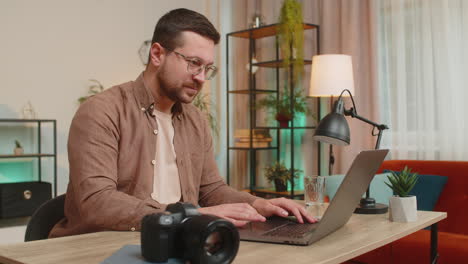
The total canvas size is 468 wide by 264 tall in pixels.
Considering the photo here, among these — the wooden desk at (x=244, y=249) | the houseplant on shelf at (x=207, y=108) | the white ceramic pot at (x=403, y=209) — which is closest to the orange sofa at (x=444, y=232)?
the white ceramic pot at (x=403, y=209)

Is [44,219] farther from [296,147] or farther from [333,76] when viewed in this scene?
[296,147]

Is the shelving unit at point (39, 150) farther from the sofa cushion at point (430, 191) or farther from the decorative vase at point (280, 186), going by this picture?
the sofa cushion at point (430, 191)

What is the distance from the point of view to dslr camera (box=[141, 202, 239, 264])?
3.02 ft

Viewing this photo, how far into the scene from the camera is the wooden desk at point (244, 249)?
1.04 meters

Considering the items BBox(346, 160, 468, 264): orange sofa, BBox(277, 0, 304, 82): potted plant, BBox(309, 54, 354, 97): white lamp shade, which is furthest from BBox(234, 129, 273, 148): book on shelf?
BBox(346, 160, 468, 264): orange sofa

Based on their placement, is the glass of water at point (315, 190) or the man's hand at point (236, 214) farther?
the glass of water at point (315, 190)

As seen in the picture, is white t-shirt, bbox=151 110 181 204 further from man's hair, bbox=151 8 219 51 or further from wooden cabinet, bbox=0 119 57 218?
wooden cabinet, bbox=0 119 57 218

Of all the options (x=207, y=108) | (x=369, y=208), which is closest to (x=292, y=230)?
(x=369, y=208)

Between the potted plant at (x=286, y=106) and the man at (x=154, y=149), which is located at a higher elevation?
the potted plant at (x=286, y=106)

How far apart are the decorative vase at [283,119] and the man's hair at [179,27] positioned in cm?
276

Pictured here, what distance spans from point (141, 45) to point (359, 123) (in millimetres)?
2273

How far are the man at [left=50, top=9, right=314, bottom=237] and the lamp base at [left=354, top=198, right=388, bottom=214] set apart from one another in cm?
35

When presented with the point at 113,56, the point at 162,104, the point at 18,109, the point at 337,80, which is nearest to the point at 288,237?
the point at 162,104

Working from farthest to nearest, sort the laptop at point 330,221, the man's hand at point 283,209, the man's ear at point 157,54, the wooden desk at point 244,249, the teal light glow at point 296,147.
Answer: the teal light glow at point 296,147
the man's ear at point 157,54
the man's hand at point 283,209
the laptop at point 330,221
the wooden desk at point 244,249
